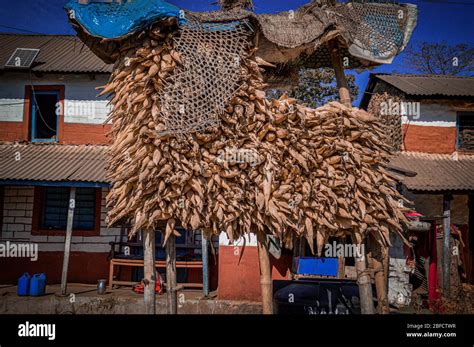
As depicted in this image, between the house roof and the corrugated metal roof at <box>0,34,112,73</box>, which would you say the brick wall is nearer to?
the corrugated metal roof at <box>0,34,112,73</box>

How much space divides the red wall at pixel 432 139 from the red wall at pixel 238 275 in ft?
22.4

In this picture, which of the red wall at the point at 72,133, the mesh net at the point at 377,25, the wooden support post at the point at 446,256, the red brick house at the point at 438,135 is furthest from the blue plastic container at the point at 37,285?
the red brick house at the point at 438,135

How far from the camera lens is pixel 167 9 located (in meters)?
3.33

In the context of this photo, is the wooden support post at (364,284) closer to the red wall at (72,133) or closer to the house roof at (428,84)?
the red wall at (72,133)

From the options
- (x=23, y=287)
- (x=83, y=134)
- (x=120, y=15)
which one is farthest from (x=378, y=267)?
(x=83, y=134)

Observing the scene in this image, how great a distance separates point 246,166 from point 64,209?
9.73 m

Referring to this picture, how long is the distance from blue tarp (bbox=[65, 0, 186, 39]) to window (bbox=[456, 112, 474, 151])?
469 inches

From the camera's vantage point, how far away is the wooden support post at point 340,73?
4633mm

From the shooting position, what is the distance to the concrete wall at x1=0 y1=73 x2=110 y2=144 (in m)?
11.0

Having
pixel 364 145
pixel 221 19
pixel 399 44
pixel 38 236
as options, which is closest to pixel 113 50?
pixel 221 19

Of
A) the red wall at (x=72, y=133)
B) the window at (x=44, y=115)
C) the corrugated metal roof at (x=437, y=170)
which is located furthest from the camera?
the window at (x=44, y=115)

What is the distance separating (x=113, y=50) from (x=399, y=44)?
3.34m

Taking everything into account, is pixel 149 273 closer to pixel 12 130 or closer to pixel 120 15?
pixel 120 15

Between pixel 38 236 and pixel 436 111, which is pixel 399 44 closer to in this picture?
pixel 436 111
